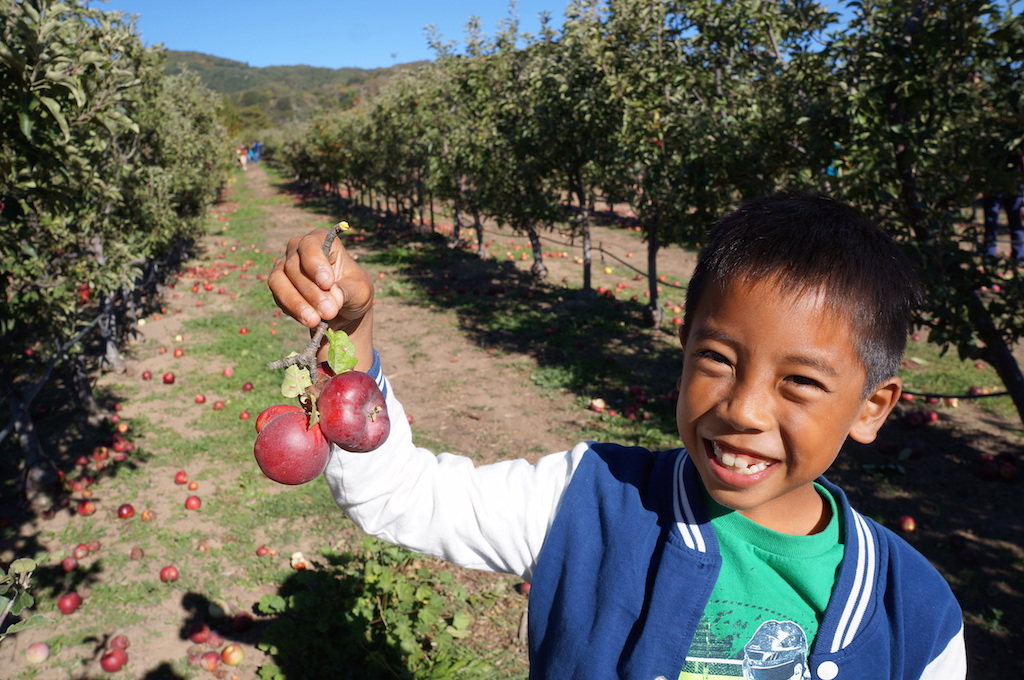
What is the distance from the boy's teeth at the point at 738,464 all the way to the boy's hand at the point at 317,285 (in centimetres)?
77

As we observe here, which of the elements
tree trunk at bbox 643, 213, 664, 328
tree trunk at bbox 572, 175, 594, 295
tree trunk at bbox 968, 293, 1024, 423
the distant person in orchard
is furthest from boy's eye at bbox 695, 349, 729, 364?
tree trunk at bbox 572, 175, 594, 295

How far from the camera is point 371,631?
3.52 meters

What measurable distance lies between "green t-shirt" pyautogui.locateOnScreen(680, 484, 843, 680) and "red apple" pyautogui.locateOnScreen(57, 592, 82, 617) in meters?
4.26

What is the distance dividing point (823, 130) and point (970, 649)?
11.7 ft

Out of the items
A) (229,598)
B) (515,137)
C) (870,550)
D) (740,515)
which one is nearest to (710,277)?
(740,515)

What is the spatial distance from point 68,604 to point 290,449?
392 cm

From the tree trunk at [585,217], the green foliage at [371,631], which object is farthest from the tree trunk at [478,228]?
the green foliage at [371,631]

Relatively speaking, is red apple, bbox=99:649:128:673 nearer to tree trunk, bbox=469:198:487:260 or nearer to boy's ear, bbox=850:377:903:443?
boy's ear, bbox=850:377:903:443

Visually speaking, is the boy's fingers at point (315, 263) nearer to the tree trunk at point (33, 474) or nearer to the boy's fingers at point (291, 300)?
the boy's fingers at point (291, 300)

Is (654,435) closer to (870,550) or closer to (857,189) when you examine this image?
(857,189)

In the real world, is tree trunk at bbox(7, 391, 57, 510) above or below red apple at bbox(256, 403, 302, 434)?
below

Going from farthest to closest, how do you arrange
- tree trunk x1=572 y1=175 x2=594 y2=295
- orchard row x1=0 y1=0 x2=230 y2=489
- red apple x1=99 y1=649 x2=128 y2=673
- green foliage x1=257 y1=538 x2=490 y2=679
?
tree trunk x1=572 y1=175 x2=594 y2=295 < red apple x1=99 y1=649 x2=128 y2=673 < green foliage x1=257 y1=538 x2=490 y2=679 < orchard row x1=0 y1=0 x2=230 y2=489

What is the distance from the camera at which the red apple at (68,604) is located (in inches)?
159

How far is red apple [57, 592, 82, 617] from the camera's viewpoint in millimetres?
4035
